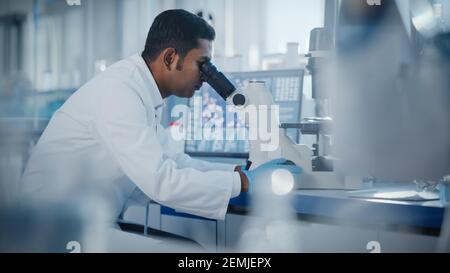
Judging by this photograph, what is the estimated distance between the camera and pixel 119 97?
137cm

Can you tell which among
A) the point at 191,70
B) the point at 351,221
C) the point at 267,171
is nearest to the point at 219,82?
the point at 191,70

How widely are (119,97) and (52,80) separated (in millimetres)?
318

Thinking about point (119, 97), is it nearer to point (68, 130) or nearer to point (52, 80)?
point (68, 130)

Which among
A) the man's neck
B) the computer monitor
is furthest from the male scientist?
the computer monitor

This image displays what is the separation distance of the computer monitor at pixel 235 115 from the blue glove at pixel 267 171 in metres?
0.52

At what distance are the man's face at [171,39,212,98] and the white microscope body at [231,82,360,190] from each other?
17 centimetres

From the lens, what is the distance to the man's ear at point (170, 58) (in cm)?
157

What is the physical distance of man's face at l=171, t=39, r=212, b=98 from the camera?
5.11 feet

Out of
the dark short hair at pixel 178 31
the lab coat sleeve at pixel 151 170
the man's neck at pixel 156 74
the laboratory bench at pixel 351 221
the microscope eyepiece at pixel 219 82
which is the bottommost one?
the laboratory bench at pixel 351 221

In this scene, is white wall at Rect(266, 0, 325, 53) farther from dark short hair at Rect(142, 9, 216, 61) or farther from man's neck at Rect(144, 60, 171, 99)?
man's neck at Rect(144, 60, 171, 99)

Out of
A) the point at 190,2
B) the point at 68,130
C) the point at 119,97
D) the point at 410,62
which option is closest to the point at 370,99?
the point at 410,62

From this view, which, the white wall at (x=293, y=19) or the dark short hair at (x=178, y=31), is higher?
the white wall at (x=293, y=19)

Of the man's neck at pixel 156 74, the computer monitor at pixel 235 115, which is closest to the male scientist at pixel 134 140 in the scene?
the man's neck at pixel 156 74

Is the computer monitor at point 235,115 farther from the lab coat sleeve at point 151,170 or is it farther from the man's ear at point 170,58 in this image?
the lab coat sleeve at point 151,170
